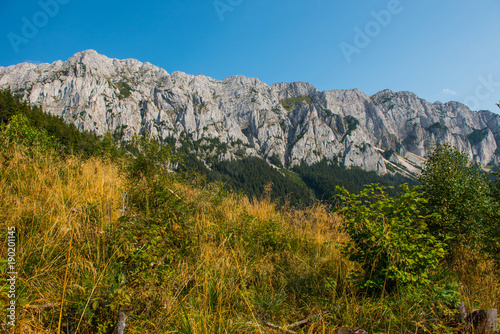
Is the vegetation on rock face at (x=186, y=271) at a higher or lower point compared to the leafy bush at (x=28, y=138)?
lower

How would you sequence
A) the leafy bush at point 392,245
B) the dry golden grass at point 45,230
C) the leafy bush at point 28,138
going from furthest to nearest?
the leafy bush at point 28,138
the leafy bush at point 392,245
the dry golden grass at point 45,230

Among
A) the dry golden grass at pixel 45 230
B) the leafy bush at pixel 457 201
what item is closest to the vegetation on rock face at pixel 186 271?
the dry golden grass at pixel 45 230

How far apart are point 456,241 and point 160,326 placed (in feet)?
22.8

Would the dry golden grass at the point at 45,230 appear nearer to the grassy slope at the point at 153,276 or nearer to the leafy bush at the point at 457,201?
the grassy slope at the point at 153,276

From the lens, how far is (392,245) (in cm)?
308

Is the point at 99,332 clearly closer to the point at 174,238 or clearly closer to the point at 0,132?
the point at 174,238

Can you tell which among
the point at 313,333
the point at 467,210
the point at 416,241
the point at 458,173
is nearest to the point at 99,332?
the point at 313,333

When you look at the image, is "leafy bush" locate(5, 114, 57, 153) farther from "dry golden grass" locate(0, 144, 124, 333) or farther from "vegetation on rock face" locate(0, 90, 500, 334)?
"dry golden grass" locate(0, 144, 124, 333)

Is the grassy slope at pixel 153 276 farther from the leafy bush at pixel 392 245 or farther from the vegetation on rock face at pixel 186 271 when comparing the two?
the leafy bush at pixel 392 245

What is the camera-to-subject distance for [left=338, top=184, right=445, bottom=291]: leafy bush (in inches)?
121

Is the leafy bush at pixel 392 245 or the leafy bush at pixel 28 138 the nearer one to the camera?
the leafy bush at pixel 392 245

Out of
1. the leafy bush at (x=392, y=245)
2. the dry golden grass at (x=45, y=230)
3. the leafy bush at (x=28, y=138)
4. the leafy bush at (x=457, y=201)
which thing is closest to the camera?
the dry golden grass at (x=45, y=230)

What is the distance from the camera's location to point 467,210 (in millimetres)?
5477

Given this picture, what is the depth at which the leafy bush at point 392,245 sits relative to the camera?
307cm
